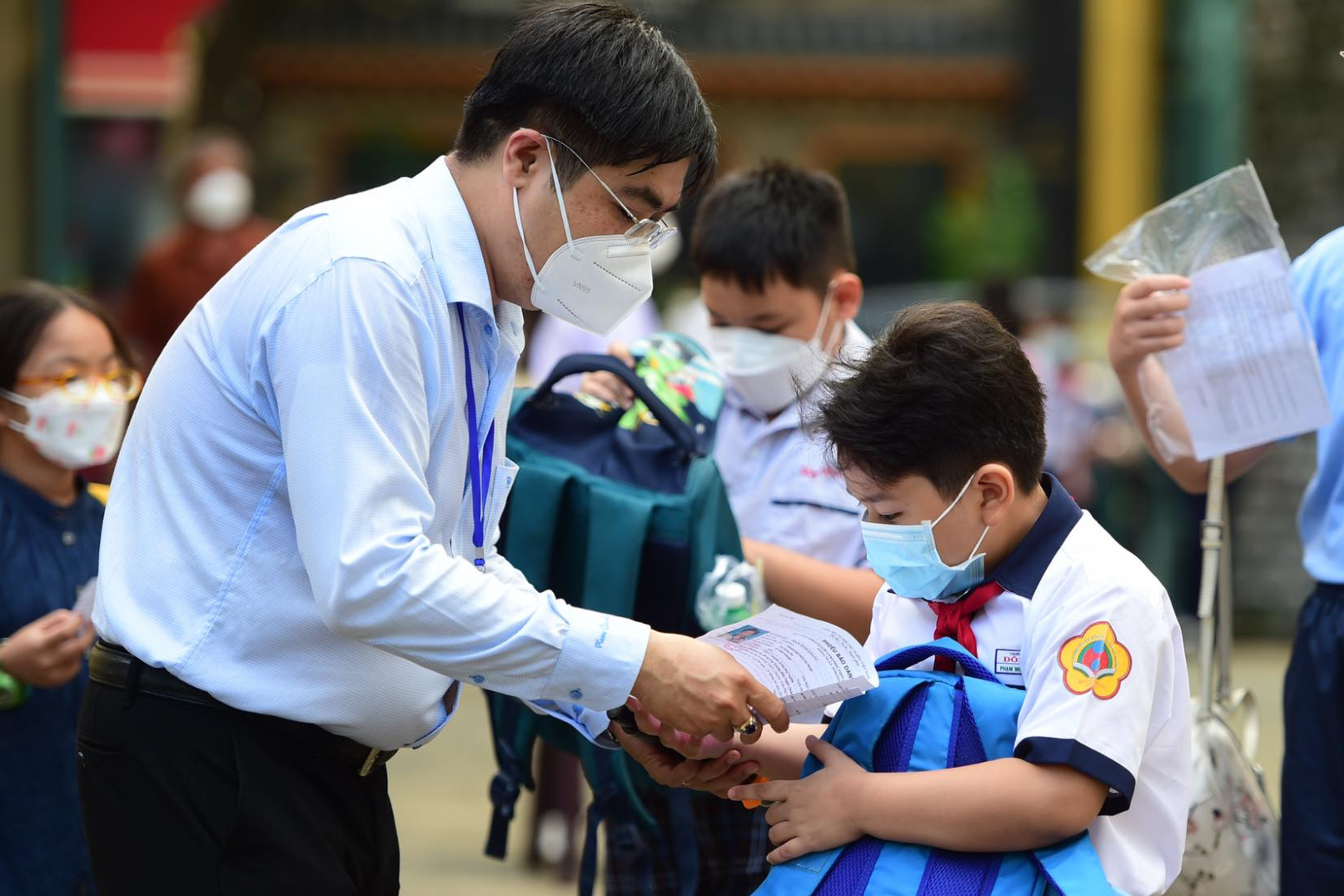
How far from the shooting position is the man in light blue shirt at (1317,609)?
2.83 m

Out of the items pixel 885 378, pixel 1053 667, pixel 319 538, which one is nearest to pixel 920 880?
pixel 1053 667

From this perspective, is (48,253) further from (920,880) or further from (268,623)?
(920,880)

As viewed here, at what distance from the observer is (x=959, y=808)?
6.70 feet

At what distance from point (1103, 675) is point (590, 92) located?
1.03 m

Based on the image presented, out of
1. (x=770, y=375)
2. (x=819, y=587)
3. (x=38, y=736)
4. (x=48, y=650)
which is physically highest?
(x=770, y=375)

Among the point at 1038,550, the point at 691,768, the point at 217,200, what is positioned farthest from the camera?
the point at 217,200

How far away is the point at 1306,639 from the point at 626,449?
1.27 m

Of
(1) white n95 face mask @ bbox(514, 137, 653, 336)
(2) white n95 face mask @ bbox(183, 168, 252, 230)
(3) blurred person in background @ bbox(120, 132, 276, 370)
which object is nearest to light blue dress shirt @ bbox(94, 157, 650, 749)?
(1) white n95 face mask @ bbox(514, 137, 653, 336)

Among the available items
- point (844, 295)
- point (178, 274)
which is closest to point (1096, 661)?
point (844, 295)

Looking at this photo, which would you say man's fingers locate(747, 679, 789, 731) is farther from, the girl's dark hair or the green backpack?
the girl's dark hair

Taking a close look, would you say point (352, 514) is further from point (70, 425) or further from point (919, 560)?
point (70, 425)

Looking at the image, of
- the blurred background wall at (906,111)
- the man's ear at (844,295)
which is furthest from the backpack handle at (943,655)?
the blurred background wall at (906,111)

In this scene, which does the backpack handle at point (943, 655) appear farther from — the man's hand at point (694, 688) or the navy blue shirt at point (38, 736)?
the navy blue shirt at point (38, 736)

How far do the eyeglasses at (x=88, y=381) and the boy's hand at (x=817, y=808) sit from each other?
5.89 ft
